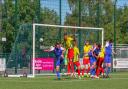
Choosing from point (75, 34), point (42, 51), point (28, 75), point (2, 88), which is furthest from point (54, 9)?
point (2, 88)

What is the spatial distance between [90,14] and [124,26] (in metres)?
25.1

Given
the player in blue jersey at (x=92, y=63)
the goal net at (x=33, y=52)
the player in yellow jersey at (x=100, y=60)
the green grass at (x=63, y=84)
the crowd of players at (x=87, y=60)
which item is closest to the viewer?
the green grass at (x=63, y=84)

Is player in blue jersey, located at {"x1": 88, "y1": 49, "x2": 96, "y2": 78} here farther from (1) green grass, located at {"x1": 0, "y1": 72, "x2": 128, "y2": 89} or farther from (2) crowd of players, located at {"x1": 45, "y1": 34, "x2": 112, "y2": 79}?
(1) green grass, located at {"x1": 0, "y1": 72, "x2": 128, "y2": 89}

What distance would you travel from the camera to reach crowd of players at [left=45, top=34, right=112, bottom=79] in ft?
88.6

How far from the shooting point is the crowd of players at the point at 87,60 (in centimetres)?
2702

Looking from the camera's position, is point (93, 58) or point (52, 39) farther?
point (52, 39)

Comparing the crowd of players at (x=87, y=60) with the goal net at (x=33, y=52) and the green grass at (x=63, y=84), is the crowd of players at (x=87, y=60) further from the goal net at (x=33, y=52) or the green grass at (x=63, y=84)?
the green grass at (x=63, y=84)

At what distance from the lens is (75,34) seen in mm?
32875

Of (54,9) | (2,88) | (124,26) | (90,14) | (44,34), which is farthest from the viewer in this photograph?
(124,26)

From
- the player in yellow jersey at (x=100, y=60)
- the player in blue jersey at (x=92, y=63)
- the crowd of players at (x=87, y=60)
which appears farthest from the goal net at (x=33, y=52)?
the player in yellow jersey at (x=100, y=60)

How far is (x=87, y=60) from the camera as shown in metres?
29.2

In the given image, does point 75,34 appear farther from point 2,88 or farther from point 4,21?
point 4,21

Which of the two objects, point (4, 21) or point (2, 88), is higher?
point (4, 21)

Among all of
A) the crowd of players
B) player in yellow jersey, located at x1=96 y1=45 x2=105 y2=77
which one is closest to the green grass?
the crowd of players
